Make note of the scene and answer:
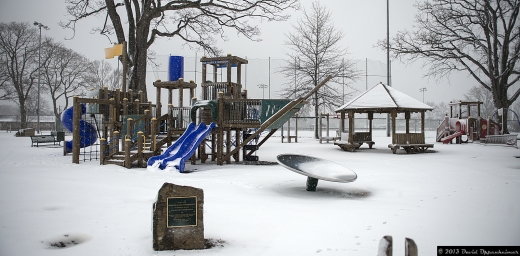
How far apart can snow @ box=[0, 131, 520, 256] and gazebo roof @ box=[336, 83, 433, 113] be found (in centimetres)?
868

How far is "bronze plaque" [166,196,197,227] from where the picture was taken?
14.0 ft

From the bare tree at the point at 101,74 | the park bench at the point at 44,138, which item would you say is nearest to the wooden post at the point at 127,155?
the park bench at the point at 44,138

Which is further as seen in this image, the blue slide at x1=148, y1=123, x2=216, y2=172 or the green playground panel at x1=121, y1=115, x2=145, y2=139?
the green playground panel at x1=121, y1=115, x2=145, y2=139

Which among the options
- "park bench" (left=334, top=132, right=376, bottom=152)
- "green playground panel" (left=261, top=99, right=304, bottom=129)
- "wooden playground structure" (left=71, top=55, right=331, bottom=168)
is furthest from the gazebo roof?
"green playground panel" (left=261, top=99, right=304, bottom=129)

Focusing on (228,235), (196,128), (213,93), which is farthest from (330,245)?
(213,93)

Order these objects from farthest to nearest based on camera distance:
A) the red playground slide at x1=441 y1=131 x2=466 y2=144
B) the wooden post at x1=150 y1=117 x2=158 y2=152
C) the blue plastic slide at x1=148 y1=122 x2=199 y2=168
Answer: the red playground slide at x1=441 y1=131 x2=466 y2=144 < the wooden post at x1=150 y1=117 x2=158 y2=152 < the blue plastic slide at x1=148 y1=122 x2=199 y2=168

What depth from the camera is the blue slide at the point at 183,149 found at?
11297 millimetres

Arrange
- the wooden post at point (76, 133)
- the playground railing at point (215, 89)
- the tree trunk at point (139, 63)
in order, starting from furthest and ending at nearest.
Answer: the tree trunk at point (139, 63) → the playground railing at point (215, 89) → the wooden post at point (76, 133)

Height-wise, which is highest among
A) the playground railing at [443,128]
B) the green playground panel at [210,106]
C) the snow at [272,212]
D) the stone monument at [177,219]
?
the green playground panel at [210,106]

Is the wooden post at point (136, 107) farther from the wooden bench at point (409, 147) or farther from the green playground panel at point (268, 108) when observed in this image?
the wooden bench at point (409, 147)

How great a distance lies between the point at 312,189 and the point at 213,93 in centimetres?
752

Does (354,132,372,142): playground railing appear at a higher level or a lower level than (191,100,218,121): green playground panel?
lower

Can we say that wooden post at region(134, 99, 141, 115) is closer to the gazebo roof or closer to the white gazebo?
the white gazebo

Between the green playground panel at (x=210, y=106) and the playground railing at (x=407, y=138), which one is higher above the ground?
the green playground panel at (x=210, y=106)
